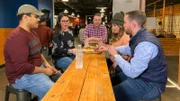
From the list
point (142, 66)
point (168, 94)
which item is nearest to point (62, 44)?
point (142, 66)

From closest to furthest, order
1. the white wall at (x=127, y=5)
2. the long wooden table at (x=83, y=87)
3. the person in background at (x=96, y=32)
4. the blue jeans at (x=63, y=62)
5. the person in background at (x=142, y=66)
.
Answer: the long wooden table at (x=83, y=87), the person in background at (x=142, y=66), the blue jeans at (x=63, y=62), the person in background at (x=96, y=32), the white wall at (x=127, y=5)

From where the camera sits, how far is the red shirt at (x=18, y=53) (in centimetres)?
216

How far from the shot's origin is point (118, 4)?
644cm

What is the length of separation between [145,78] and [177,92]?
2.65 metres

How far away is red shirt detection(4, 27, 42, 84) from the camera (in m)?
2.16

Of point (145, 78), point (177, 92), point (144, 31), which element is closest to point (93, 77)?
point (145, 78)

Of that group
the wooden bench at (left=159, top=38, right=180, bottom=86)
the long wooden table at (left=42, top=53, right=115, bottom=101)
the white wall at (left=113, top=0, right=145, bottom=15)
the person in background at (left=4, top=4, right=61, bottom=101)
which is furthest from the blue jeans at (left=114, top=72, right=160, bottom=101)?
the wooden bench at (left=159, top=38, right=180, bottom=86)

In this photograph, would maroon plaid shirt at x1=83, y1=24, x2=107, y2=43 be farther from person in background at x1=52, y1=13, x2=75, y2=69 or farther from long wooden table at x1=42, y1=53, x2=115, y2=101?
long wooden table at x1=42, y1=53, x2=115, y2=101

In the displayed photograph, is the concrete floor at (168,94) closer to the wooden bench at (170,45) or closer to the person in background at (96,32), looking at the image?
the person in background at (96,32)

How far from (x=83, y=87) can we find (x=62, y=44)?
6.19 feet

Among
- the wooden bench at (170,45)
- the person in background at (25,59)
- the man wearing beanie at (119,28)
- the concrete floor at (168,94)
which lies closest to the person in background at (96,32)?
the man wearing beanie at (119,28)

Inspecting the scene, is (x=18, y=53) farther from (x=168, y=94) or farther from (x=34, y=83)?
(x=168, y=94)

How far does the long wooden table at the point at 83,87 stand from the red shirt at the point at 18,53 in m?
0.45

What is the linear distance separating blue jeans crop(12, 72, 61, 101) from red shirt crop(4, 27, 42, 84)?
0.05 metres
